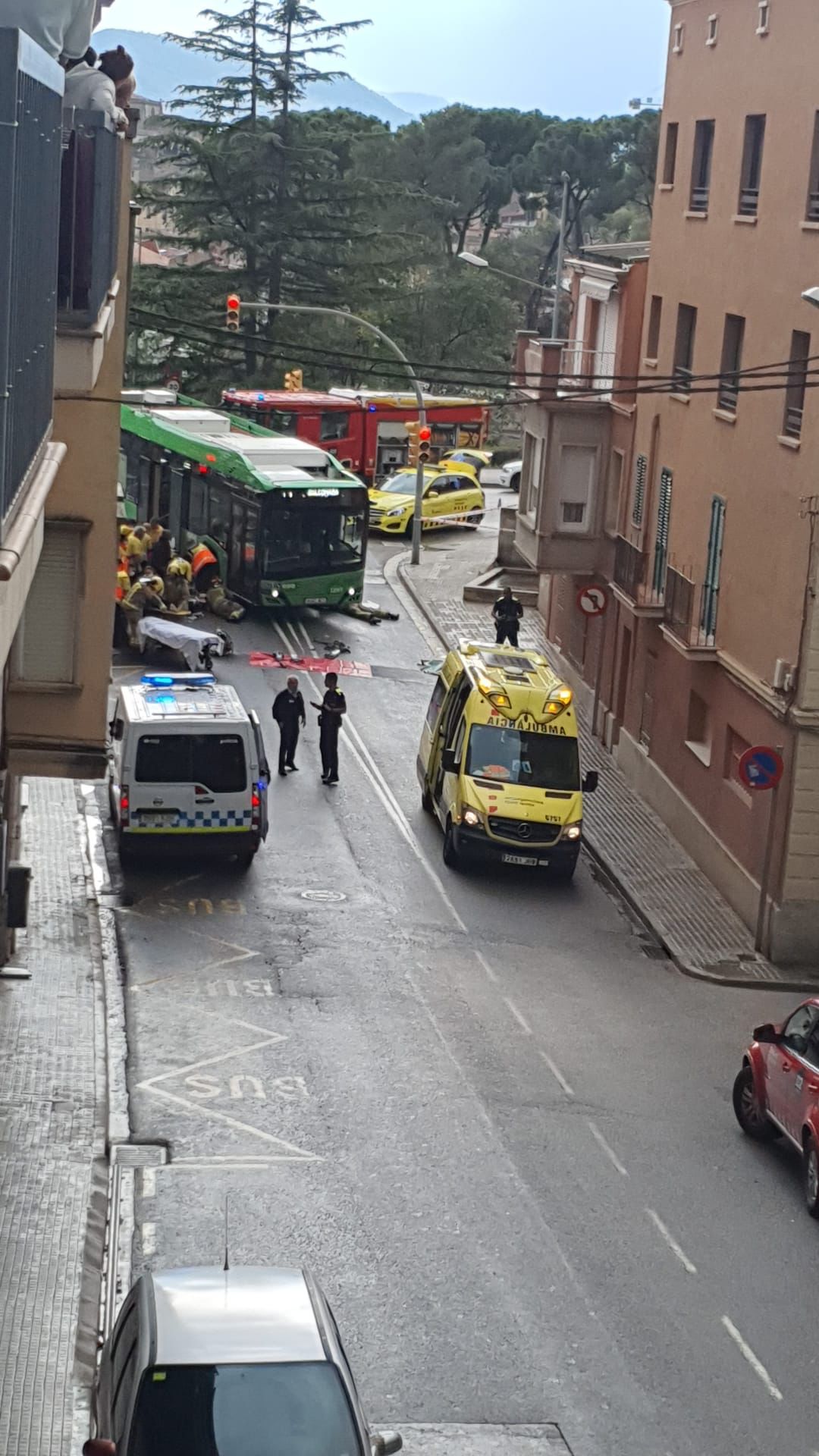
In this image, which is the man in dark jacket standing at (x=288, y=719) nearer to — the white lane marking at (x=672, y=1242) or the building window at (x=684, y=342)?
the building window at (x=684, y=342)

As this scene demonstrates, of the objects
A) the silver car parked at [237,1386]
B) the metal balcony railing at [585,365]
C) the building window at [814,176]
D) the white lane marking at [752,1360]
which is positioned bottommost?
the white lane marking at [752,1360]

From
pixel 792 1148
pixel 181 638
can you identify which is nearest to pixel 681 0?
pixel 181 638

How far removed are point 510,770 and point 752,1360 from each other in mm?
13224

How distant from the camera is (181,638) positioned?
3494 cm

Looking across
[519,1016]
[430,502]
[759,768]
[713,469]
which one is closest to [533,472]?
[713,469]

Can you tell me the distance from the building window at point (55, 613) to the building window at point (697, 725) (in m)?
11.6

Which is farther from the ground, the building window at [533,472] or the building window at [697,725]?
the building window at [533,472]

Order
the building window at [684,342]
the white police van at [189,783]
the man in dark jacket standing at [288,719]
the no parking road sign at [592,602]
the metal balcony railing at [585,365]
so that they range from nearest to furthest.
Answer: the white police van at [189,783] < the man in dark jacket standing at [288,719] < the building window at [684,342] < the no parking road sign at [592,602] < the metal balcony railing at [585,365]

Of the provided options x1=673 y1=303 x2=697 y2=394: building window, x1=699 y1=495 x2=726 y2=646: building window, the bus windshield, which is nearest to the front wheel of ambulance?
x1=699 y1=495 x2=726 y2=646: building window

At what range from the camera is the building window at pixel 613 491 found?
111 feet

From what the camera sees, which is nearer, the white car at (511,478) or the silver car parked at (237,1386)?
the silver car parked at (237,1386)

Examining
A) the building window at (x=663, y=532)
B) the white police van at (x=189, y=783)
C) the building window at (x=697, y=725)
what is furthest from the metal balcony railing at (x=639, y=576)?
the white police van at (x=189, y=783)

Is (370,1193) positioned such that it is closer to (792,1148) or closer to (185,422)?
(792,1148)

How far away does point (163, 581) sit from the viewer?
3797cm
